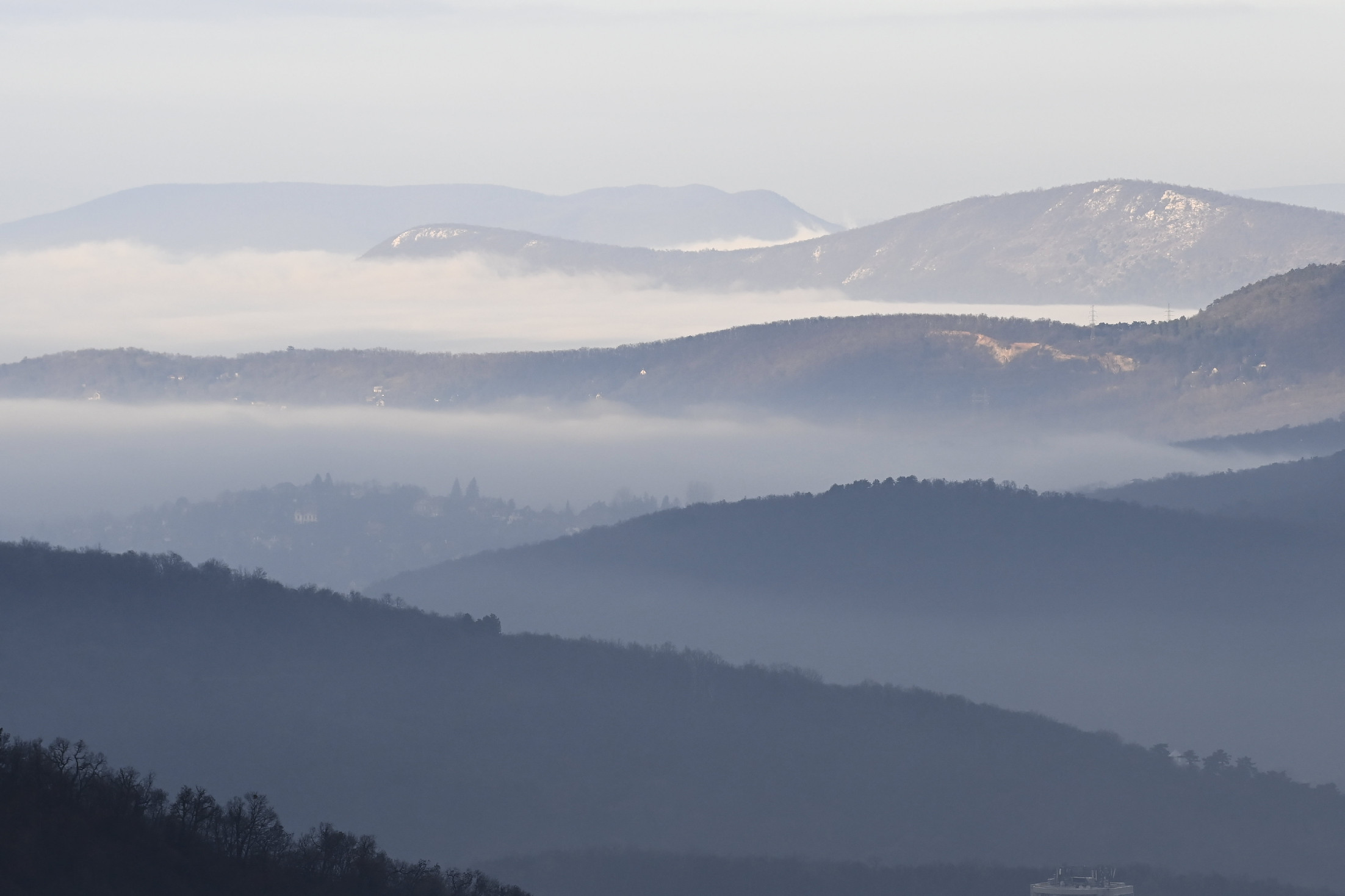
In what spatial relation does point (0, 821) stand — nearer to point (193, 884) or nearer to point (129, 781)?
point (193, 884)

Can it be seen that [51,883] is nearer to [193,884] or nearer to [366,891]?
[193,884]

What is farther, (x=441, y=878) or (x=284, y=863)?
(x=441, y=878)

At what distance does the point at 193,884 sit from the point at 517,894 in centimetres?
3096

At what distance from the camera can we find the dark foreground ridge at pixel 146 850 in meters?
130

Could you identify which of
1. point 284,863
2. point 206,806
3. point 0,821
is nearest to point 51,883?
point 0,821

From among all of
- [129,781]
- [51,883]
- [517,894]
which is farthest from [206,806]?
[51,883]

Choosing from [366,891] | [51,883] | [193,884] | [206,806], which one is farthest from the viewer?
[206,806]

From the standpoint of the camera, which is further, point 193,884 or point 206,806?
point 206,806

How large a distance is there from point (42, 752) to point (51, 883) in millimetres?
28101

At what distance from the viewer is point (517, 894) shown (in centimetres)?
16538

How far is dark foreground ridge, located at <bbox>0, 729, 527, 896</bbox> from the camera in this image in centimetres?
13000

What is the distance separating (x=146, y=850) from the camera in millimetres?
139750

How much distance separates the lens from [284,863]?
488 feet

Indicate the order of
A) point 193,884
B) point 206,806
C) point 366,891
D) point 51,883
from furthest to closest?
point 206,806 → point 366,891 → point 193,884 → point 51,883
